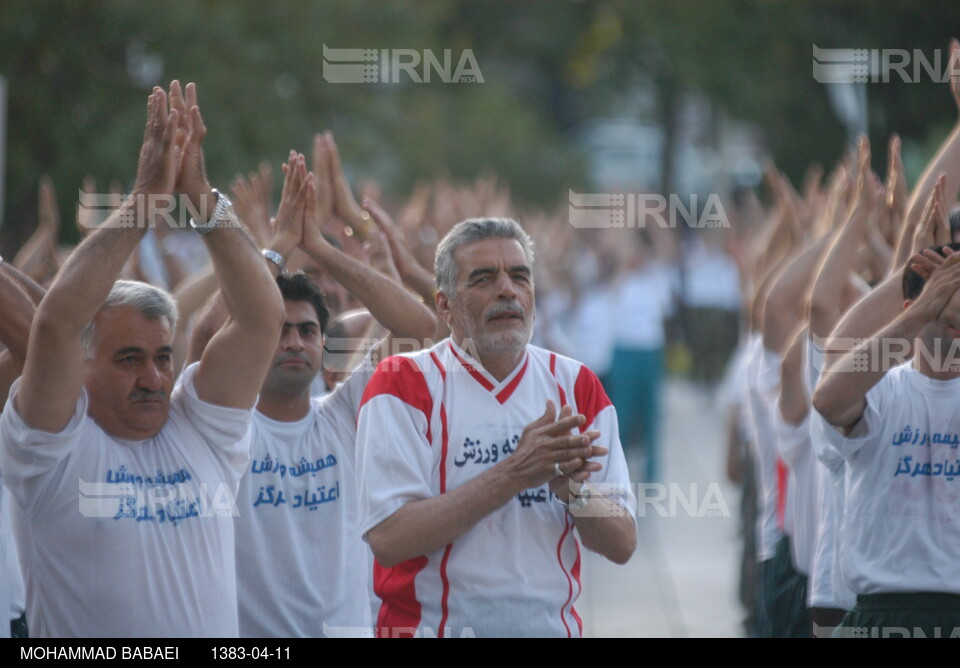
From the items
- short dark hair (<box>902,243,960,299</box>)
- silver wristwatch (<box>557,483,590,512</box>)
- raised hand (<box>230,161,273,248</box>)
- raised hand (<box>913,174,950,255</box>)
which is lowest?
silver wristwatch (<box>557,483,590,512</box>)

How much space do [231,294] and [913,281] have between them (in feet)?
7.16

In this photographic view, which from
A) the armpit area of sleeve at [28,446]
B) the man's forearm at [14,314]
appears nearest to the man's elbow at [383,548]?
the armpit area of sleeve at [28,446]

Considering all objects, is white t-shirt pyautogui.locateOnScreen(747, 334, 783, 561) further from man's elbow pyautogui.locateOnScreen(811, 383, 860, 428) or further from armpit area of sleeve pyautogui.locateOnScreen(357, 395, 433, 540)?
Result: armpit area of sleeve pyautogui.locateOnScreen(357, 395, 433, 540)

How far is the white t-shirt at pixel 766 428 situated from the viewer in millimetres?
6164

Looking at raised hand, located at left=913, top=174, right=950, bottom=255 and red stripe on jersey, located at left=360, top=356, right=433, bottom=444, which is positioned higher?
raised hand, located at left=913, top=174, right=950, bottom=255

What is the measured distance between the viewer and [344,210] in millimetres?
5703

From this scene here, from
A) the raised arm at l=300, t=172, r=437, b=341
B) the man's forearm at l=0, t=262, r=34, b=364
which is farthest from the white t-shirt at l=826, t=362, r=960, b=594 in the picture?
the man's forearm at l=0, t=262, r=34, b=364

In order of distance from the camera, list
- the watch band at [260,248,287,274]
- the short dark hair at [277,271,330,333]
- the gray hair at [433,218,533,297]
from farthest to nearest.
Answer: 1. the short dark hair at [277,271,330,333]
2. the watch band at [260,248,287,274]
3. the gray hair at [433,218,533,297]

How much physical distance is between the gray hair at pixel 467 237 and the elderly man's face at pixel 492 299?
2cm

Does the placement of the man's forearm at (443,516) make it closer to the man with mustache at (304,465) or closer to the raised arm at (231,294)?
the raised arm at (231,294)

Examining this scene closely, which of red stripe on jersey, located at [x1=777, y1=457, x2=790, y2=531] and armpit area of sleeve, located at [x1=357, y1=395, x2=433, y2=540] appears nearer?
armpit area of sleeve, located at [x1=357, y1=395, x2=433, y2=540]

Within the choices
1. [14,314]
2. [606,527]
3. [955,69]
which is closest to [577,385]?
[606,527]

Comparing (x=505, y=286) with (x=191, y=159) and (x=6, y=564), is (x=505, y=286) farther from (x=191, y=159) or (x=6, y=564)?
(x=6, y=564)

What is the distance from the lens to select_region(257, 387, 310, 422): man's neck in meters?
4.66
